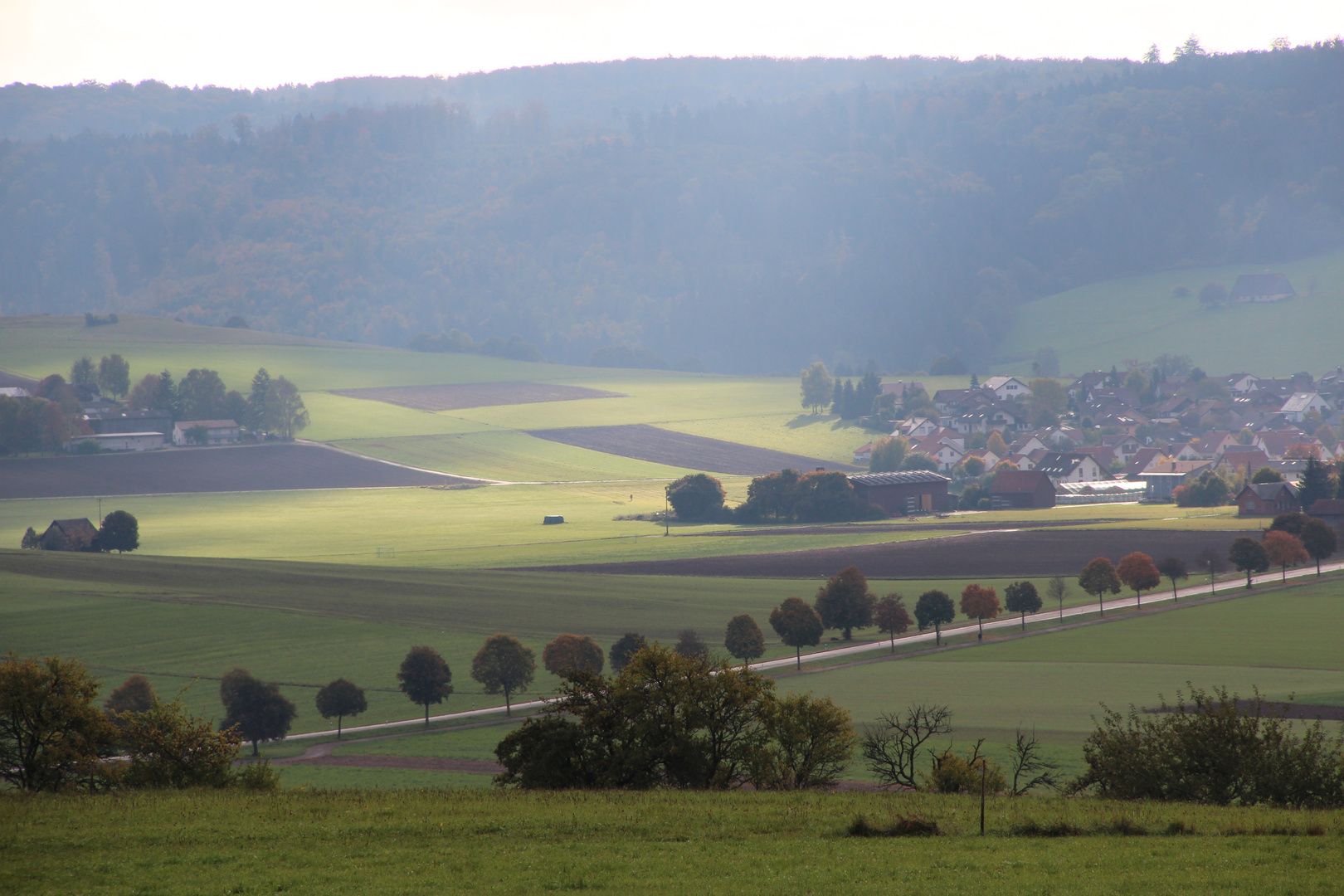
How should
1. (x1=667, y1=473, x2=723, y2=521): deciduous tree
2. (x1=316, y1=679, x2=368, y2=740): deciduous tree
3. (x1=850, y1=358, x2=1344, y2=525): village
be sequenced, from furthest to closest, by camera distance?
(x1=850, y1=358, x2=1344, y2=525): village, (x1=667, y1=473, x2=723, y2=521): deciduous tree, (x1=316, y1=679, x2=368, y2=740): deciduous tree

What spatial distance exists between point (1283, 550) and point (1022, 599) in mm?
20061

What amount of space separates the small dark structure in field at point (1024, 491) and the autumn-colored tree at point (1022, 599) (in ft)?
184

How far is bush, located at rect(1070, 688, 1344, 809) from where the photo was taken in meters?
20.5

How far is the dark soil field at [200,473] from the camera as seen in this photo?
115312 millimetres

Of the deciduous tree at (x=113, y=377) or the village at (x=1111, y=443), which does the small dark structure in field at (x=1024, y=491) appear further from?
the deciduous tree at (x=113, y=377)

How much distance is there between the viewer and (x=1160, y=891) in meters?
14.3

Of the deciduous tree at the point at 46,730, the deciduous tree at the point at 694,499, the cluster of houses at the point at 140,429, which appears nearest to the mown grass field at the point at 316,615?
the deciduous tree at the point at 46,730

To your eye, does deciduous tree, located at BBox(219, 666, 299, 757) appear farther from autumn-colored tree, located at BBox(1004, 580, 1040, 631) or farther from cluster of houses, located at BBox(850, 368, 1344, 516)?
cluster of houses, located at BBox(850, 368, 1344, 516)

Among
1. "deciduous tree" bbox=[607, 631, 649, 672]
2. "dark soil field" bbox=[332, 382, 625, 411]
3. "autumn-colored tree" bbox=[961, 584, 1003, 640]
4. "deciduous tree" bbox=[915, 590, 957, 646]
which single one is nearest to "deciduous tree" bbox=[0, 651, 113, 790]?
"deciduous tree" bbox=[607, 631, 649, 672]

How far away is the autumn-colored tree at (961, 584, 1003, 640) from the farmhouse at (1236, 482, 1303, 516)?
1723 inches

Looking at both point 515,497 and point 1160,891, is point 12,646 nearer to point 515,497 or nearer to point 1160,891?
point 1160,891

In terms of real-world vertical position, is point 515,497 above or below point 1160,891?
above

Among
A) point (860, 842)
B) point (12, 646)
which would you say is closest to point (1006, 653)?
point (860, 842)

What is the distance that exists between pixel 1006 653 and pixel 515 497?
235ft
